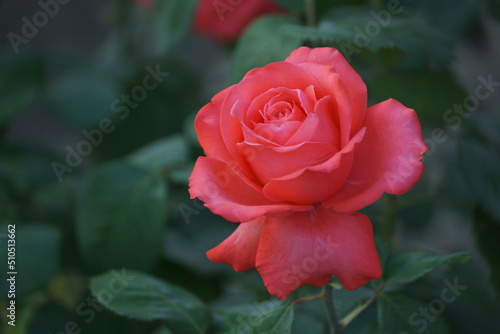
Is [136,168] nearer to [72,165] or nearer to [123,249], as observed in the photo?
[123,249]

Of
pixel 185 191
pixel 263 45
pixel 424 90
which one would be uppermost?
pixel 263 45

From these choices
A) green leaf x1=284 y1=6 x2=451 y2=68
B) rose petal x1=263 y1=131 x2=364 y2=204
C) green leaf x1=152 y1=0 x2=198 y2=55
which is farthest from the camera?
green leaf x1=152 y1=0 x2=198 y2=55

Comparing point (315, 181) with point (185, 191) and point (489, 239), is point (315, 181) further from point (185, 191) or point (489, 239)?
point (185, 191)

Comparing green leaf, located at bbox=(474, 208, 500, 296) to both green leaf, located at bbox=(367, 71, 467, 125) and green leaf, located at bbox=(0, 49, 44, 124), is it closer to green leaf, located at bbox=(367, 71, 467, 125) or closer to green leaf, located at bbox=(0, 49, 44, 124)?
green leaf, located at bbox=(367, 71, 467, 125)

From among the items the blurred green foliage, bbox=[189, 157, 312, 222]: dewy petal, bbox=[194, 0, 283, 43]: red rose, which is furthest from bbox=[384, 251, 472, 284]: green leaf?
bbox=[194, 0, 283, 43]: red rose

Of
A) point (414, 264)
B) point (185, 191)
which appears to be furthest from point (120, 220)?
point (414, 264)
